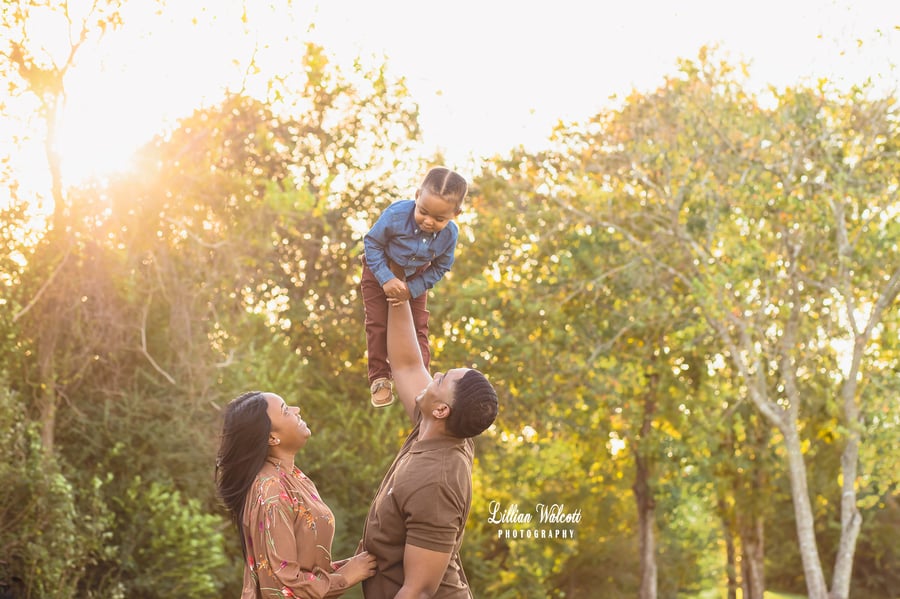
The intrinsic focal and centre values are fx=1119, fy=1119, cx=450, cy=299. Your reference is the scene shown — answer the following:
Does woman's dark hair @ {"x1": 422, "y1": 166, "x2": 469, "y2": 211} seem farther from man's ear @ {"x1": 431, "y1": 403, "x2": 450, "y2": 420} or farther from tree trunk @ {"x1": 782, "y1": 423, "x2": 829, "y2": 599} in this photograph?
tree trunk @ {"x1": 782, "y1": 423, "x2": 829, "y2": 599}

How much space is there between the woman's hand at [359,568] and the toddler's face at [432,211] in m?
1.19

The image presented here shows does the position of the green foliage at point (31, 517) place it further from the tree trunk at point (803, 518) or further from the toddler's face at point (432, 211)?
the tree trunk at point (803, 518)

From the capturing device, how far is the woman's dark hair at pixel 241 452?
11.3ft

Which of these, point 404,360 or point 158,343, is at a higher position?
point 158,343

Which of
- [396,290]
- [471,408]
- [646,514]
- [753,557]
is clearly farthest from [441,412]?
[753,557]

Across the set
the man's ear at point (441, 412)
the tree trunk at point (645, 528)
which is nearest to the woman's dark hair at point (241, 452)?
the man's ear at point (441, 412)

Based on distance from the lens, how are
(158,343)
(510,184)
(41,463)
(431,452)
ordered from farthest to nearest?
1. (510,184)
2. (158,343)
3. (41,463)
4. (431,452)

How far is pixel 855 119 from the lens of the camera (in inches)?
601

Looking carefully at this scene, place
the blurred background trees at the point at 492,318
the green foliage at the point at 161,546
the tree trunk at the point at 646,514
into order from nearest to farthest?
1. the blurred background trees at the point at 492,318
2. the green foliage at the point at 161,546
3. the tree trunk at the point at 646,514

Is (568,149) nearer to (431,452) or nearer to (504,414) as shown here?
(504,414)

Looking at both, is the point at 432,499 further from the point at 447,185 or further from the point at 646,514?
the point at 646,514

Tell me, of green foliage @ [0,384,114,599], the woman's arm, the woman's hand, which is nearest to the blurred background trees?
green foliage @ [0,384,114,599]

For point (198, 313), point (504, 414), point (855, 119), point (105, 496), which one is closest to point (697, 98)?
point (855, 119)

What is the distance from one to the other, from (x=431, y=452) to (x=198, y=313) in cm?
1090
